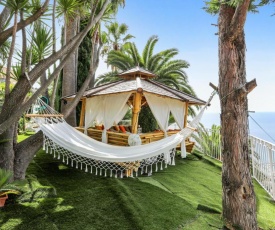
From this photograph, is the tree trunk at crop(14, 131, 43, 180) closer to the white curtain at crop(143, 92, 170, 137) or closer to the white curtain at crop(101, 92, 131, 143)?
the white curtain at crop(101, 92, 131, 143)

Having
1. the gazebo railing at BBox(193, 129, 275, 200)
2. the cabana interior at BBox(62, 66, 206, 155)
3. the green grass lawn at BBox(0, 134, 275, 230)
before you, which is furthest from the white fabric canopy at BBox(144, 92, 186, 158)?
the gazebo railing at BBox(193, 129, 275, 200)

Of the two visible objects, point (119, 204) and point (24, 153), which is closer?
point (119, 204)

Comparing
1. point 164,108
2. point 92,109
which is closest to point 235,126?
point 164,108

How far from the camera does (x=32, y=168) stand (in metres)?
4.23

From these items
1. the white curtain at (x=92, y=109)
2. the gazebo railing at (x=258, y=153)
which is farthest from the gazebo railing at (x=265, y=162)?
the white curtain at (x=92, y=109)

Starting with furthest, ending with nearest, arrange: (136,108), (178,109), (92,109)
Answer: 1. (178,109)
2. (92,109)
3. (136,108)

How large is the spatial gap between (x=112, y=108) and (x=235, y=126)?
319 centimetres

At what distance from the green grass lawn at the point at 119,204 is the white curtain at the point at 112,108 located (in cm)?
139

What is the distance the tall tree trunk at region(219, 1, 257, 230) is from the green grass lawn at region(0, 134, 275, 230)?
37 cm

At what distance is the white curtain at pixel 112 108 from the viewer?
524 cm

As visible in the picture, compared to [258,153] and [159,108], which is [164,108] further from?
[258,153]

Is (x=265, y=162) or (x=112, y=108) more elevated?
(x=112, y=108)

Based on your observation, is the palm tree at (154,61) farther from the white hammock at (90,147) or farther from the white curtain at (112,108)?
the white hammock at (90,147)

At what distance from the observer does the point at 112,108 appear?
5414 mm
